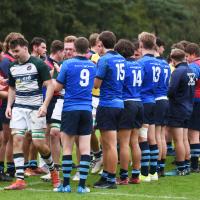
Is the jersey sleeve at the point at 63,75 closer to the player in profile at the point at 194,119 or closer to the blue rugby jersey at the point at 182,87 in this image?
the blue rugby jersey at the point at 182,87

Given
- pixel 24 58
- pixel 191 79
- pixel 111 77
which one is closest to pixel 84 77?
pixel 111 77

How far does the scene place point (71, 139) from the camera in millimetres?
11344

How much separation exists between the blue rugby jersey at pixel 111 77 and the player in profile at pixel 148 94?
946mm

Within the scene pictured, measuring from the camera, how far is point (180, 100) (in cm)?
1358

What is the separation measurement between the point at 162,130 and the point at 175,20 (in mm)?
45627

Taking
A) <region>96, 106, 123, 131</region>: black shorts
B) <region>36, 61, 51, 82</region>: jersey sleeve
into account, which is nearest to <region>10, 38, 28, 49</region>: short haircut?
<region>36, 61, 51, 82</region>: jersey sleeve

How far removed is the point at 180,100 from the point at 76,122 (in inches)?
118

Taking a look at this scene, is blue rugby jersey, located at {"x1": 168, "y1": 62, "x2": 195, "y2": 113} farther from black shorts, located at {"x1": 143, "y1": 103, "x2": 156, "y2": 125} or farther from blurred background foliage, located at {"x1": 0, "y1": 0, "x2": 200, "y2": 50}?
blurred background foliage, located at {"x1": 0, "y1": 0, "x2": 200, "y2": 50}

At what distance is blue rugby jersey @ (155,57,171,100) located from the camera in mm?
12961

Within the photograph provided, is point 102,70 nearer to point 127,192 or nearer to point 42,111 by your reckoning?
point 42,111

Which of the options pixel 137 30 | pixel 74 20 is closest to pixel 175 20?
pixel 137 30

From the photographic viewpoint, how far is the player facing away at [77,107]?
11.2 m

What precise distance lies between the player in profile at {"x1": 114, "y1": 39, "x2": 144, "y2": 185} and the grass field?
36 cm

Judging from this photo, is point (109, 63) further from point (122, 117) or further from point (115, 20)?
→ point (115, 20)
